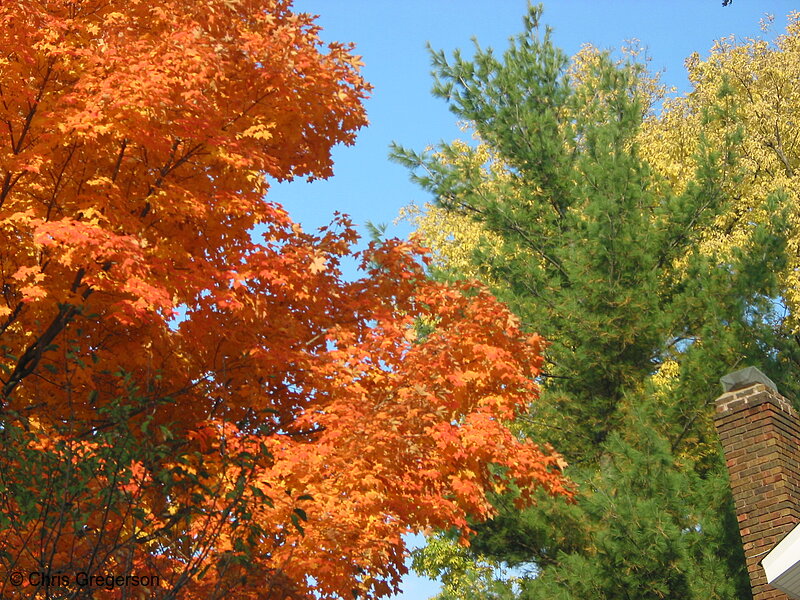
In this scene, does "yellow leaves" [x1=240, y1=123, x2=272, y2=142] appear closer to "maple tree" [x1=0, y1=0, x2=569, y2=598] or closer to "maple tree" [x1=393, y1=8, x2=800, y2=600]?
"maple tree" [x1=0, y1=0, x2=569, y2=598]

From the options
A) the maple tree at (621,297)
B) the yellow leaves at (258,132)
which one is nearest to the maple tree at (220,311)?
the yellow leaves at (258,132)

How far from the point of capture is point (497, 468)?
13.4 metres

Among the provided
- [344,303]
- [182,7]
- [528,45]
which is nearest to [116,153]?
[182,7]

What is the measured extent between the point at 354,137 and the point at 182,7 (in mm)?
2942

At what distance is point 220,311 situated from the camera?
11477 millimetres

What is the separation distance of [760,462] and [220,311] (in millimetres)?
6947

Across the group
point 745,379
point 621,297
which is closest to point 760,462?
point 745,379

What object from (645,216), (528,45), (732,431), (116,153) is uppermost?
(528,45)

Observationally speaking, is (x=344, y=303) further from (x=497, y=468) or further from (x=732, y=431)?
(x=732, y=431)

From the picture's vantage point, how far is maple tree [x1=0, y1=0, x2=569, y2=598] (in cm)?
958

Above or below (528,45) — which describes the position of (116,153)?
below

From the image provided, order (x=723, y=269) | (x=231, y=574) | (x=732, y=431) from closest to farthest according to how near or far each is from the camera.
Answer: (x=231, y=574) < (x=732, y=431) < (x=723, y=269)

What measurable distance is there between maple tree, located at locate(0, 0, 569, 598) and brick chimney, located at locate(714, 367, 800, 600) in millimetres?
2478

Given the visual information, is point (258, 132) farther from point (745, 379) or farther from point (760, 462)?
point (760, 462)
